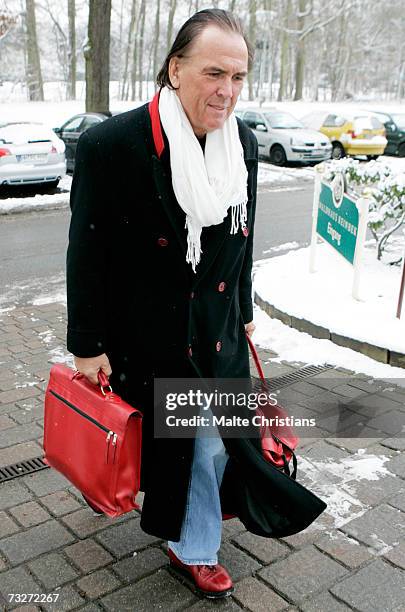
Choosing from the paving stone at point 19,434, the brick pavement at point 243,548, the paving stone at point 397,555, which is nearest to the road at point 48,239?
the paving stone at point 19,434

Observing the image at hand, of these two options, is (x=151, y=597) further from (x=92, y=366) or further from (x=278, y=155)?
(x=278, y=155)

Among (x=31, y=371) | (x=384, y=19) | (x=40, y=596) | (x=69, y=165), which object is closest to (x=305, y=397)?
(x=31, y=371)

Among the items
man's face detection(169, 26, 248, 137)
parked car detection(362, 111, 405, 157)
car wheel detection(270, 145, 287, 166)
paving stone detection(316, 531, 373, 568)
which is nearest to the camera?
man's face detection(169, 26, 248, 137)

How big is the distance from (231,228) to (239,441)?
30.2 inches

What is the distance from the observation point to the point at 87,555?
8.96ft

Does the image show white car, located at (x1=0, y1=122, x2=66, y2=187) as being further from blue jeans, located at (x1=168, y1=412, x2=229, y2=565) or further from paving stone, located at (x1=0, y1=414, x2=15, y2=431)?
blue jeans, located at (x1=168, y1=412, x2=229, y2=565)

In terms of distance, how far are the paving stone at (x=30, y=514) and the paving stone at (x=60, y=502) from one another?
0.04 metres

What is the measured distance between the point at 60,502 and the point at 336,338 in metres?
2.70

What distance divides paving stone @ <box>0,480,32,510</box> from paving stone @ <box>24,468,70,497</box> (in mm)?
42

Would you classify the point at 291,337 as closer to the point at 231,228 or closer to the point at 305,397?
the point at 305,397

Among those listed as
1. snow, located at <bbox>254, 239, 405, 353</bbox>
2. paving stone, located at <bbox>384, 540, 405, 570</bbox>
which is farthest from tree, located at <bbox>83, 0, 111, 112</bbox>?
paving stone, located at <bbox>384, 540, 405, 570</bbox>

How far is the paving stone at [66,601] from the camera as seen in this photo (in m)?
2.44

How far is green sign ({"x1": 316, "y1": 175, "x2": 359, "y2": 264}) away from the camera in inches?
229

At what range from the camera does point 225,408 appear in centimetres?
246
